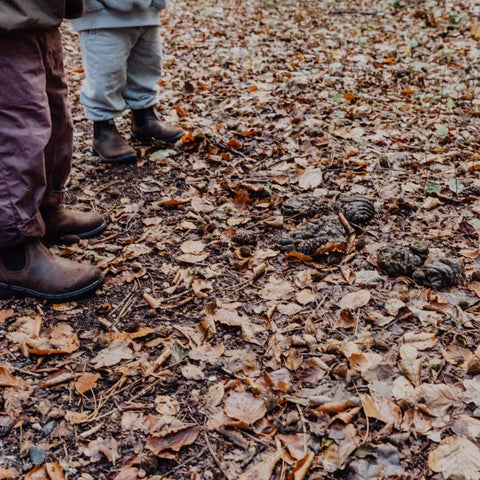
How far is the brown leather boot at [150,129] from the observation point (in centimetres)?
344

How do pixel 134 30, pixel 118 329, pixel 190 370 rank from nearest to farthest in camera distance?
pixel 190 370
pixel 118 329
pixel 134 30

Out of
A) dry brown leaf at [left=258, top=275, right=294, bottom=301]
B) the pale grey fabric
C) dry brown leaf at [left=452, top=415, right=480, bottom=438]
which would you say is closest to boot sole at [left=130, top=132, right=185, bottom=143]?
the pale grey fabric

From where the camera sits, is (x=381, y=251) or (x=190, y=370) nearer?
(x=190, y=370)

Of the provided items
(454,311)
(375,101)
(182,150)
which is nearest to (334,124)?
(375,101)

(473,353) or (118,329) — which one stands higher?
(473,353)

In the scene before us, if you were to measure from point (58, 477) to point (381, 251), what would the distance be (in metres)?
1.66

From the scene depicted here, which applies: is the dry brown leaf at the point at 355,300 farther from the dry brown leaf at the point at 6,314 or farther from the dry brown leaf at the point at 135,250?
the dry brown leaf at the point at 6,314

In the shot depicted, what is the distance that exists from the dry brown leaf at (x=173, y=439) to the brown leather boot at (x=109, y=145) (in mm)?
2130

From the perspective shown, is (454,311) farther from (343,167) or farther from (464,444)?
(343,167)

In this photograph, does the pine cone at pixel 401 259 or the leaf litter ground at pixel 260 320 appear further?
the pine cone at pixel 401 259

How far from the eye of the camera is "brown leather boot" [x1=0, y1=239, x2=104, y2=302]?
6.66 ft

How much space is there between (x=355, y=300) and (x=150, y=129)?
210 centimetres

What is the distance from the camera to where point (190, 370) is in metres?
1.79

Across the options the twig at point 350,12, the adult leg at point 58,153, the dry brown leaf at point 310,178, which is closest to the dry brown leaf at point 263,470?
the adult leg at point 58,153
